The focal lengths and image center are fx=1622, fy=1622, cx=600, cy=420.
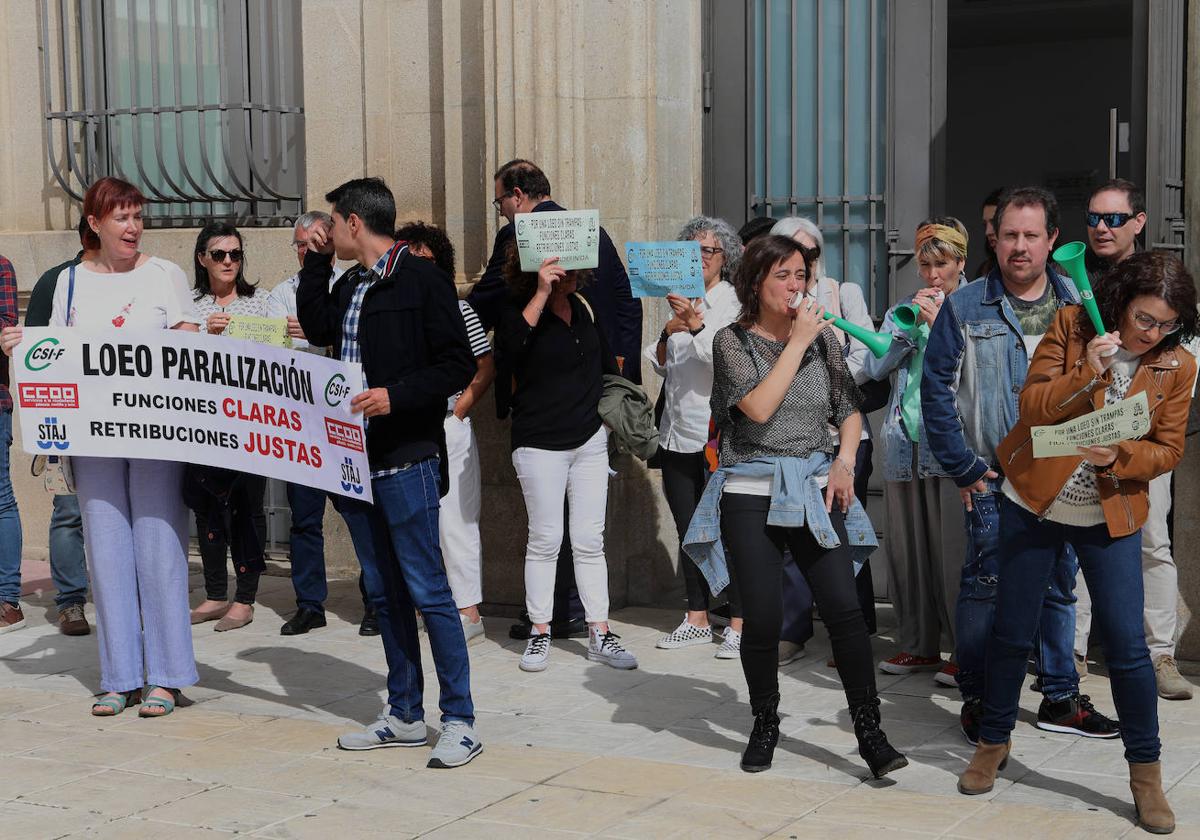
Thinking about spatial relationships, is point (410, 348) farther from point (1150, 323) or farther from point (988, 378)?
point (1150, 323)

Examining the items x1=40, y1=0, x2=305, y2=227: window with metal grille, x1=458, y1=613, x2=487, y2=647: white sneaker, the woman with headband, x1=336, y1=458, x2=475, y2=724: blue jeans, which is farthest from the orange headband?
x1=40, y1=0, x2=305, y2=227: window with metal grille

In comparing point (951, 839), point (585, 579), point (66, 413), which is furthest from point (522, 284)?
point (951, 839)

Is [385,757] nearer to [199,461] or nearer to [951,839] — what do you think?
[199,461]

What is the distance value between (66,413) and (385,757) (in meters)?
1.92

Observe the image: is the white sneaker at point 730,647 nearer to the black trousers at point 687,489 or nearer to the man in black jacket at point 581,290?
A: the black trousers at point 687,489

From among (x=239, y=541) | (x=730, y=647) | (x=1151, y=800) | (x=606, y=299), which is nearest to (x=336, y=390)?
(x=606, y=299)

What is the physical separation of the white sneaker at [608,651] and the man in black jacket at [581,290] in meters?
1.22

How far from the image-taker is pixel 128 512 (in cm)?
652

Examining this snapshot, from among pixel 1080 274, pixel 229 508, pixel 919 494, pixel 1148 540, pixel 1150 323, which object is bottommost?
pixel 229 508

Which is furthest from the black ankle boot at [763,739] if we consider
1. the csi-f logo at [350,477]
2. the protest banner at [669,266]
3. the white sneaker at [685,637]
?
the protest banner at [669,266]

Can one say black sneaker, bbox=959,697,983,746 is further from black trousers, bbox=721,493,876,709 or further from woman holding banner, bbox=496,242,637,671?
woman holding banner, bbox=496,242,637,671

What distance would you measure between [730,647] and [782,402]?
6.71 ft

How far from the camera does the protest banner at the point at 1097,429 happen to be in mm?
4727

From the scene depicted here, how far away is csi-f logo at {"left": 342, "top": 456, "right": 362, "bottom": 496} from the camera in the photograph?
5.69 metres
